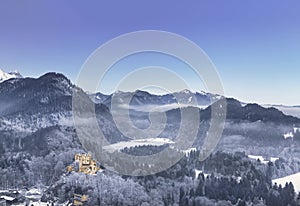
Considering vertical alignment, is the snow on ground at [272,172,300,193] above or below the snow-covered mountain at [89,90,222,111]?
below

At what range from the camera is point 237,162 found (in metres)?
64.7

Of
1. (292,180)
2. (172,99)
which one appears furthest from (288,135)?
(172,99)

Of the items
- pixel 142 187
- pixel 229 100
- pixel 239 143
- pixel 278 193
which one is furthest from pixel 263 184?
pixel 229 100

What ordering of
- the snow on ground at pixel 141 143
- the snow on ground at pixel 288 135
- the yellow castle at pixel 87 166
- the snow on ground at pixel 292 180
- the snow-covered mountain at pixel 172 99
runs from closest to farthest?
the yellow castle at pixel 87 166 → the snow-covered mountain at pixel 172 99 → the snow on ground at pixel 292 180 → the snow on ground at pixel 141 143 → the snow on ground at pixel 288 135

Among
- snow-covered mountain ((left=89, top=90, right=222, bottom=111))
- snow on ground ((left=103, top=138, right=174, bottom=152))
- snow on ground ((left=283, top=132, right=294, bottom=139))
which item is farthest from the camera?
snow on ground ((left=283, top=132, right=294, bottom=139))

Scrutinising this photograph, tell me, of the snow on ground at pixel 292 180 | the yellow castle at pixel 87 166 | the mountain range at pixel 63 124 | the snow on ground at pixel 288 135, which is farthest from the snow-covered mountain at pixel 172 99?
the snow on ground at pixel 288 135

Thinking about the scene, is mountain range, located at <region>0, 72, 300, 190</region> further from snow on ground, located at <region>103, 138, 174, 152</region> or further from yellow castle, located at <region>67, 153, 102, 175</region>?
yellow castle, located at <region>67, 153, 102, 175</region>

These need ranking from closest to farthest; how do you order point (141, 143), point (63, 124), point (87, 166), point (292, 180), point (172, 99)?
point (87, 166) < point (292, 180) < point (141, 143) < point (63, 124) < point (172, 99)

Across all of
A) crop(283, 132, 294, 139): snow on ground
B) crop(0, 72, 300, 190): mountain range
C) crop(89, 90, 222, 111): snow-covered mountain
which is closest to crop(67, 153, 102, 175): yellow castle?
crop(0, 72, 300, 190): mountain range

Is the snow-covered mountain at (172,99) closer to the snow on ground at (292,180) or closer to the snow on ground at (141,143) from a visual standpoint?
the snow on ground at (141,143)

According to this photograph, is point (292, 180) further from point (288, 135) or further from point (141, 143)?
point (288, 135)

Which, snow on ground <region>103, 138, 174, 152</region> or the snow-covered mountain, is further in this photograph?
snow on ground <region>103, 138, 174, 152</region>

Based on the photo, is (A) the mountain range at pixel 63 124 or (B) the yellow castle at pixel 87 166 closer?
(B) the yellow castle at pixel 87 166

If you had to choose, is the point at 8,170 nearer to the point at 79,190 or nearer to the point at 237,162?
the point at 79,190
